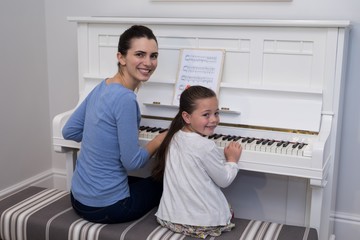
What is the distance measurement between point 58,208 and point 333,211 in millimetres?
1508

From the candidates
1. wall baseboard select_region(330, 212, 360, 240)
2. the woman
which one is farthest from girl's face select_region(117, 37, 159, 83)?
wall baseboard select_region(330, 212, 360, 240)

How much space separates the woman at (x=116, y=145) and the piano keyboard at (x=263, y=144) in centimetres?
28

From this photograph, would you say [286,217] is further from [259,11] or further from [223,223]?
[259,11]

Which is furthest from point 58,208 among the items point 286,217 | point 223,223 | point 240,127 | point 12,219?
point 286,217

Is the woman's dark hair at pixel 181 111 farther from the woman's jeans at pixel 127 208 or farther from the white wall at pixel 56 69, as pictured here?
the white wall at pixel 56 69

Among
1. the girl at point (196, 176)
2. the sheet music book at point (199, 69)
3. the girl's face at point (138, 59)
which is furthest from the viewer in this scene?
the sheet music book at point (199, 69)

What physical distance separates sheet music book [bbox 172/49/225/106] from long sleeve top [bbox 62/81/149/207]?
1.82 ft

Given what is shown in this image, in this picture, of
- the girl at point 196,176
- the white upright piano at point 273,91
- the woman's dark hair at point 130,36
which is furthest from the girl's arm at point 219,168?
the woman's dark hair at point 130,36

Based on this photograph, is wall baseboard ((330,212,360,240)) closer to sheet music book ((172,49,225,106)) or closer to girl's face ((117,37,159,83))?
sheet music book ((172,49,225,106))

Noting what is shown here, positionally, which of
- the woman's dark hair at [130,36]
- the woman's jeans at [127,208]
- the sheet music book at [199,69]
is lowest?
the woman's jeans at [127,208]

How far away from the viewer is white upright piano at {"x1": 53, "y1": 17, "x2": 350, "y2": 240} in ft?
7.14

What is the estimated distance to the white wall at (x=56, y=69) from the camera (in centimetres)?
261

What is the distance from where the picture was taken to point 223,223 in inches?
78.5

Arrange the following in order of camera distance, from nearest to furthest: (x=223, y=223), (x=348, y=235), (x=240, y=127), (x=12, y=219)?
1. (x=223, y=223)
2. (x=12, y=219)
3. (x=240, y=127)
4. (x=348, y=235)
